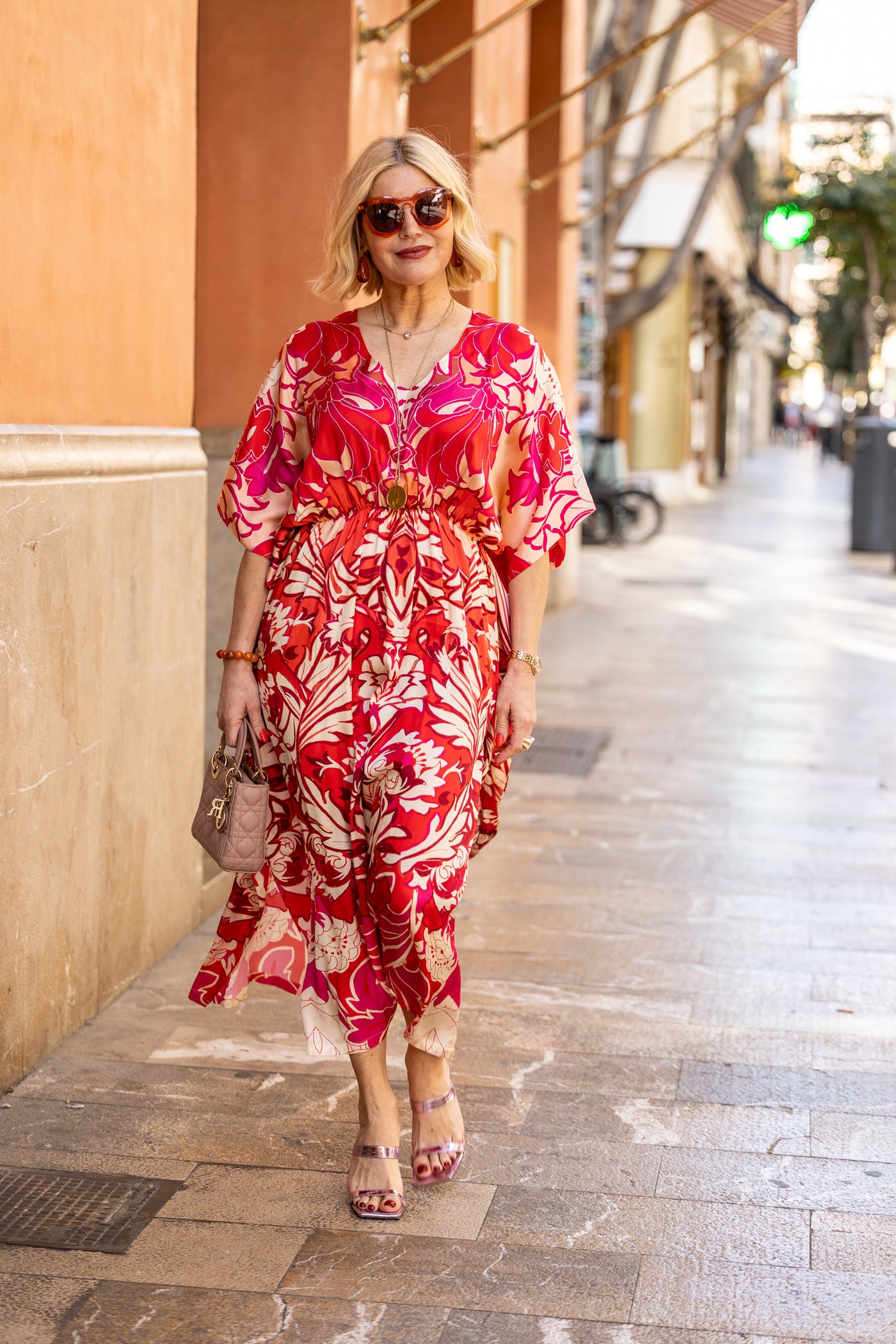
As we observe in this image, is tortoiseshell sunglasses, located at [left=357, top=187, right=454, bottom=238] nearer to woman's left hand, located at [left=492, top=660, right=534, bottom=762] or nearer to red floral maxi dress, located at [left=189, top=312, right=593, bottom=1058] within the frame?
red floral maxi dress, located at [left=189, top=312, right=593, bottom=1058]

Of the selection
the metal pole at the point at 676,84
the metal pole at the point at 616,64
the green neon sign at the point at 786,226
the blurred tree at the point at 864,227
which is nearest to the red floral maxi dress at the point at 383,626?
the metal pole at the point at 616,64

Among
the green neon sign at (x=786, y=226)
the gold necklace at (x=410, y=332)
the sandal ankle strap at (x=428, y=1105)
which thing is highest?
the green neon sign at (x=786, y=226)

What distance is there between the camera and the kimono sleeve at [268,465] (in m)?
3.43

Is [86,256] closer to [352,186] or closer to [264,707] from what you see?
[352,186]

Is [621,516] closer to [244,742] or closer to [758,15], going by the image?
[758,15]

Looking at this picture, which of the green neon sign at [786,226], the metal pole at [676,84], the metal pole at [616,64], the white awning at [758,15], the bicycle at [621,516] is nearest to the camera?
the metal pole at [616,64]

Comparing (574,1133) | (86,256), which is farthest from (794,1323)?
(86,256)

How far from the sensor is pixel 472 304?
9.76 metres

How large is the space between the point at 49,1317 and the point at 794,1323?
129 cm

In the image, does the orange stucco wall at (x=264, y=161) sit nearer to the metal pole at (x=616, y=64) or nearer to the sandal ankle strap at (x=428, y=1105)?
the metal pole at (x=616, y=64)

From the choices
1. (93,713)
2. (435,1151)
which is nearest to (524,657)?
(435,1151)

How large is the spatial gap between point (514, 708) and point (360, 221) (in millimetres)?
1025

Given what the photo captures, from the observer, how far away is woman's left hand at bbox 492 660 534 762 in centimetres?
345

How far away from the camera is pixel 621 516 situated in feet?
62.4
